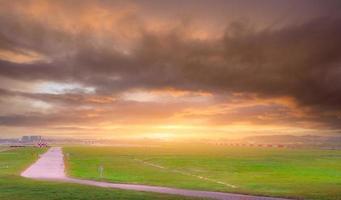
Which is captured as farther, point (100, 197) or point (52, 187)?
point (52, 187)

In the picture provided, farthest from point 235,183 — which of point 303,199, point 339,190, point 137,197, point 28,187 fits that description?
point 28,187

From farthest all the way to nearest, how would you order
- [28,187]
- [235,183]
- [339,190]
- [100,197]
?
[235,183], [339,190], [28,187], [100,197]

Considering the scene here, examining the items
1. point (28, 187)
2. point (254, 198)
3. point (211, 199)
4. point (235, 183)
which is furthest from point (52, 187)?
point (235, 183)

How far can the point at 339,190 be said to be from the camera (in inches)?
1558

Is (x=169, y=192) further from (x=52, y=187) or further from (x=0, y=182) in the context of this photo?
(x=0, y=182)

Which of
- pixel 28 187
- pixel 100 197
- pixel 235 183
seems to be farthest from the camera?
pixel 235 183

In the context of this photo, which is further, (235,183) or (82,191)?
(235,183)

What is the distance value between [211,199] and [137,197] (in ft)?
18.3

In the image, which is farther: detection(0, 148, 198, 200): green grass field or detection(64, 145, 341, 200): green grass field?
detection(64, 145, 341, 200): green grass field

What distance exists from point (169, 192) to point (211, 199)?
521cm

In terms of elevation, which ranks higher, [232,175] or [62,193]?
[232,175]

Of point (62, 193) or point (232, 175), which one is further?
point (232, 175)

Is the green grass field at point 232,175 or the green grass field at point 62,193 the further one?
the green grass field at point 232,175

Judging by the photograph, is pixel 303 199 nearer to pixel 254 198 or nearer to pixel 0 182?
Result: pixel 254 198
